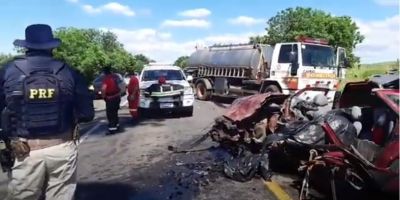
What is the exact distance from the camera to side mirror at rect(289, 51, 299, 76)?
17.8m

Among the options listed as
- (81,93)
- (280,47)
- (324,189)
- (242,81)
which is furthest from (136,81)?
(81,93)

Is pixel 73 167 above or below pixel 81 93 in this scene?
below

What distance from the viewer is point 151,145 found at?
1049cm

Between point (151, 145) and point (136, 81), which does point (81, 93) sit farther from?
point (136, 81)

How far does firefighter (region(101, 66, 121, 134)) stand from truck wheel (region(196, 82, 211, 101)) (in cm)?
1192

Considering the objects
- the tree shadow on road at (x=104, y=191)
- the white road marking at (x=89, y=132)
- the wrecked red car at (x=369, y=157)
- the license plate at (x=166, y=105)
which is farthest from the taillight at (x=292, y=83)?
the tree shadow on road at (x=104, y=191)

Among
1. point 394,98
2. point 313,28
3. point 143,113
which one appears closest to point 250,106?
point 394,98

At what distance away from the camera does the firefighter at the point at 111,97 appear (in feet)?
41.4

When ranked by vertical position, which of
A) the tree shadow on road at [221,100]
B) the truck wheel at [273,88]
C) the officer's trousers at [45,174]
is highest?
the officer's trousers at [45,174]

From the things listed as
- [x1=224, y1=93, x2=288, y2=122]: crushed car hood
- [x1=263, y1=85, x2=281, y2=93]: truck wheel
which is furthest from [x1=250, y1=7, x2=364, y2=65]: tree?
[x1=224, y1=93, x2=288, y2=122]: crushed car hood

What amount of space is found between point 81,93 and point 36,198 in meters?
0.86

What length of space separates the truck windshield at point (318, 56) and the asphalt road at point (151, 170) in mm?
6667

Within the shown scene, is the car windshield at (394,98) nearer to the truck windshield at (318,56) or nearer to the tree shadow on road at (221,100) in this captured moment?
the truck windshield at (318,56)

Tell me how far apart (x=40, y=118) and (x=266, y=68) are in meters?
16.9
